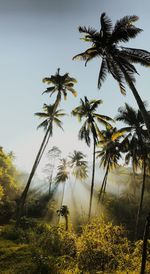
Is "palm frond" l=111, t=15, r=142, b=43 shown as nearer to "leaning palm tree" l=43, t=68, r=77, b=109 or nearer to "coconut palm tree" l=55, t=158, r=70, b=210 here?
"leaning palm tree" l=43, t=68, r=77, b=109

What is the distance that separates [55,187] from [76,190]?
6.69 m

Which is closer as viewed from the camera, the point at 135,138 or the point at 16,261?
the point at 16,261

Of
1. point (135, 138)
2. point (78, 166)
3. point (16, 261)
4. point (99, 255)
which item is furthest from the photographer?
point (78, 166)

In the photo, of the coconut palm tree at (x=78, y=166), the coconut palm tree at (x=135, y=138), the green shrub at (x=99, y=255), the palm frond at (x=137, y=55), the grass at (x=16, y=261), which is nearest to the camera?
the grass at (x=16, y=261)

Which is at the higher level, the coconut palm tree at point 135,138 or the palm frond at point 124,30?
the palm frond at point 124,30

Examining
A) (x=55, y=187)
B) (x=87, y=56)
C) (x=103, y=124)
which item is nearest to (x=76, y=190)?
(x=55, y=187)

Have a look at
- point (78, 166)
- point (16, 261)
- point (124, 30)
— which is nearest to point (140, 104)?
point (124, 30)

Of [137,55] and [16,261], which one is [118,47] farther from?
[16,261]

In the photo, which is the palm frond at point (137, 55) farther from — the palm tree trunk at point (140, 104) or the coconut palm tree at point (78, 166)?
the coconut palm tree at point (78, 166)

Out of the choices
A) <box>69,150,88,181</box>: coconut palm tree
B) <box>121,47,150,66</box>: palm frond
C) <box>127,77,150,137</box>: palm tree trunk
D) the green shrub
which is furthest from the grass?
<box>69,150,88,181</box>: coconut palm tree

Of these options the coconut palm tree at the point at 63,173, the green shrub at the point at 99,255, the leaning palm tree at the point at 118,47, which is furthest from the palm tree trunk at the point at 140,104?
the coconut palm tree at the point at 63,173

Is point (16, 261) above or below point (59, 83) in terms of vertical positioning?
below

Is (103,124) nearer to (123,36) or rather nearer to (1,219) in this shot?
(123,36)

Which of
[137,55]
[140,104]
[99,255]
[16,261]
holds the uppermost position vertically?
[137,55]
